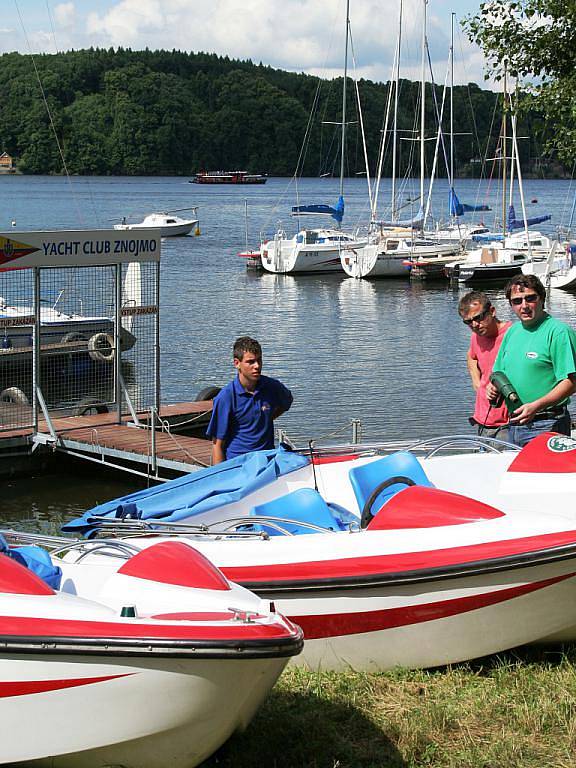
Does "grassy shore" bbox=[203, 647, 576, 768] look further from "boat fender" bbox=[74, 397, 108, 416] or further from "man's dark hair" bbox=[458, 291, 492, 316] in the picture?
"boat fender" bbox=[74, 397, 108, 416]

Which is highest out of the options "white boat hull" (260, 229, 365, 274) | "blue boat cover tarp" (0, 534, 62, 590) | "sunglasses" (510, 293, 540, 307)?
"sunglasses" (510, 293, 540, 307)

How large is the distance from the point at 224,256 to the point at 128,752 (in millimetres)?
54702

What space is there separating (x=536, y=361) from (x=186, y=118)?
16945 centimetres

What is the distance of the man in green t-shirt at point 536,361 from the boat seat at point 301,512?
1.52 metres

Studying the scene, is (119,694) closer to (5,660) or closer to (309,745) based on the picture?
(5,660)

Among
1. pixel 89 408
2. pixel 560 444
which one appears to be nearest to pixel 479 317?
pixel 560 444

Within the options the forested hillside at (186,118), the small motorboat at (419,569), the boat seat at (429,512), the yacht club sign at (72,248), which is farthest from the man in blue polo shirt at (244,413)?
the forested hillside at (186,118)

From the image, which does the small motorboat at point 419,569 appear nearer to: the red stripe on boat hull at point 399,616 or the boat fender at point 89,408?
the red stripe on boat hull at point 399,616

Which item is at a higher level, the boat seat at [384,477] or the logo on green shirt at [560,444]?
the logo on green shirt at [560,444]

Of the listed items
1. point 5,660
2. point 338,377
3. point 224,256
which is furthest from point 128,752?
point 224,256

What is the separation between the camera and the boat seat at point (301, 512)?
656 cm

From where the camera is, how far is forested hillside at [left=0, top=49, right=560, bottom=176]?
140038 millimetres

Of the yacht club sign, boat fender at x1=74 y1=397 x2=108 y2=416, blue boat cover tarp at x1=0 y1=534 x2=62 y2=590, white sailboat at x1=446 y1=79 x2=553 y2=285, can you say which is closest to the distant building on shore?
white sailboat at x1=446 y1=79 x2=553 y2=285

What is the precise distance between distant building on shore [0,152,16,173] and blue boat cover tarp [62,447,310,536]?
148555mm
